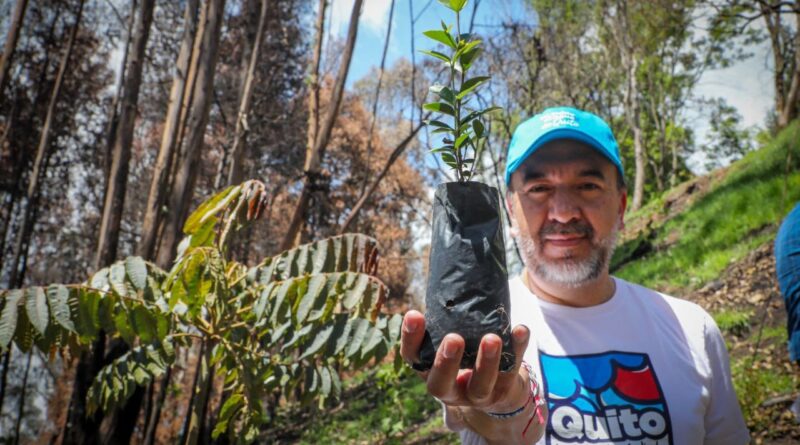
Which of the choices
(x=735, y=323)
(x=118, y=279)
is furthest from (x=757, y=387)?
(x=118, y=279)

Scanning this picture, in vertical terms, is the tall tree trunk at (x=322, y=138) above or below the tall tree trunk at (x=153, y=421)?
above

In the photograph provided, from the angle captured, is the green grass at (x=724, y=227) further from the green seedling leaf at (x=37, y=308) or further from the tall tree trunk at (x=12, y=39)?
the tall tree trunk at (x=12, y=39)

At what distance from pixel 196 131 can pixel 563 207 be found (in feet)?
12.2

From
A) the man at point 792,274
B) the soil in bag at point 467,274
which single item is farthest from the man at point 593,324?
the man at point 792,274

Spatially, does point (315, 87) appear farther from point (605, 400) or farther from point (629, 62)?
point (629, 62)

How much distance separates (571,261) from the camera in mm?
1489

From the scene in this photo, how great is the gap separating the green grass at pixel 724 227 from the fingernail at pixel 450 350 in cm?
705

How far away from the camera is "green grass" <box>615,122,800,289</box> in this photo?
7266 millimetres

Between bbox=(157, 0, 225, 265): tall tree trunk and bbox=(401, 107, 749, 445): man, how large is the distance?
340cm

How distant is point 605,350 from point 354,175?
14.7 meters

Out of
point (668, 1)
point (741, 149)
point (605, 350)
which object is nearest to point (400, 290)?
point (668, 1)

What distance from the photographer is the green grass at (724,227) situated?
23.8 ft

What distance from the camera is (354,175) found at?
1589 cm

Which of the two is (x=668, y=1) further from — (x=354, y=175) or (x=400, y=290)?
(x=400, y=290)
